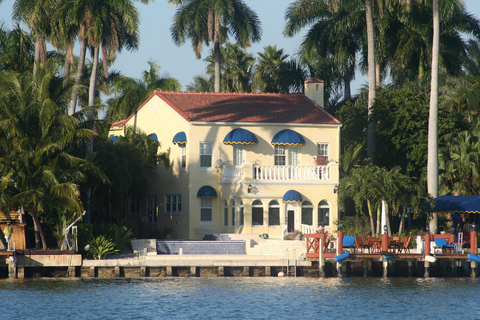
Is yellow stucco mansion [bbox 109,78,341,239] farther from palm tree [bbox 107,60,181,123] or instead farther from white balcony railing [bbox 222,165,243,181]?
palm tree [bbox 107,60,181,123]

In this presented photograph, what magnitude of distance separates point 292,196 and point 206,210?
4930 mm

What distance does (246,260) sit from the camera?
122 ft

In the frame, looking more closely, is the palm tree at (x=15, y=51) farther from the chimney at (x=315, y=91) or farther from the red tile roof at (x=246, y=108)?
the chimney at (x=315, y=91)

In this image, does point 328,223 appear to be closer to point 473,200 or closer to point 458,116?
point 473,200

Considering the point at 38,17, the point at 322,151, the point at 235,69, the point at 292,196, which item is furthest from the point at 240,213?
the point at 235,69

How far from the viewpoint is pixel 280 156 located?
4712cm

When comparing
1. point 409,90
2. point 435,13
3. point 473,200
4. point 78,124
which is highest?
point 435,13

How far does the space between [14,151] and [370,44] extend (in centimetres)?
2458

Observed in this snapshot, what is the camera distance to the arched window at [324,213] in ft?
152

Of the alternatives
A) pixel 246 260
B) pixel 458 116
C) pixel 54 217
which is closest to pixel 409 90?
pixel 458 116

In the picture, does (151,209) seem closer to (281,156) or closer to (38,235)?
(281,156)

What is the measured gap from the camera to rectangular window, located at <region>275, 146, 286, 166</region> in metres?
47.0

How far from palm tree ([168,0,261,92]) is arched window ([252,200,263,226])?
45.4 feet

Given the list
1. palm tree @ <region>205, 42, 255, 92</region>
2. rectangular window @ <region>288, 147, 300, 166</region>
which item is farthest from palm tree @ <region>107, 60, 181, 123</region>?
rectangular window @ <region>288, 147, 300, 166</region>
